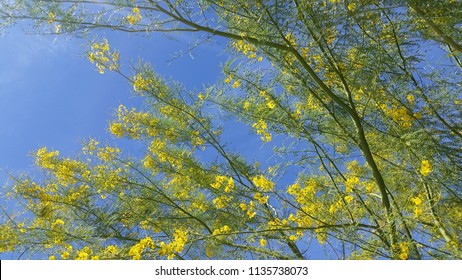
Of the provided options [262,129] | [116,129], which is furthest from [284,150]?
[116,129]

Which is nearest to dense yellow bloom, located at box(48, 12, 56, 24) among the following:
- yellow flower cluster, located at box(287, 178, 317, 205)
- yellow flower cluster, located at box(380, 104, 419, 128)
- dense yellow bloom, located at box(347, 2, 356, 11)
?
dense yellow bloom, located at box(347, 2, 356, 11)

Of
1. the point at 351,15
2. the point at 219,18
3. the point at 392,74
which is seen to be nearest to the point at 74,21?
the point at 219,18

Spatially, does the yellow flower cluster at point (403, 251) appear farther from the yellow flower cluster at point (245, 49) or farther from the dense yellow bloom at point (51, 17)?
the dense yellow bloom at point (51, 17)

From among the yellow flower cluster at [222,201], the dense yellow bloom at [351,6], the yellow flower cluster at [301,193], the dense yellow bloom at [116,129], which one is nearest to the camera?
the dense yellow bloom at [351,6]

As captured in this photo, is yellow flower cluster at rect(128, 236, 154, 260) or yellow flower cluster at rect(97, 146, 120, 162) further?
yellow flower cluster at rect(97, 146, 120, 162)

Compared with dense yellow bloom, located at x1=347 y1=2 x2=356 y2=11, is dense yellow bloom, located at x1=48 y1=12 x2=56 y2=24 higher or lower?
higher

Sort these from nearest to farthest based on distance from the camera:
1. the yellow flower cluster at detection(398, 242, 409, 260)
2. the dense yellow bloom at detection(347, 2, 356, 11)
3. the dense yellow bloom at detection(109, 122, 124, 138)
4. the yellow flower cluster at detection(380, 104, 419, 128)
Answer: the yellow flower cluster at detection(398, 242, 409, 260) < the dense yellow bloom at detection(347, 2, 356, 11) < the yellow flower cluster at detection(380, 104, 419, 128) < the dense yellow bloom at detection(109, 122, 124, 138)

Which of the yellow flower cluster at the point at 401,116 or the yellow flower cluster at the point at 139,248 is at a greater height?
the yellow flower cluster at the point at 401,116

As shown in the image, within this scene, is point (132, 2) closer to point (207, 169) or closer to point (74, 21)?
point (74, 21)

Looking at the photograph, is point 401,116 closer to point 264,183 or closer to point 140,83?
point 264,183

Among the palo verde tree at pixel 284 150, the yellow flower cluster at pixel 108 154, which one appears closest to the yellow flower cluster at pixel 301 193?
the palo verde tree at pixel 284 150

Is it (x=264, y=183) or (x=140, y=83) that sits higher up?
(x=140, y=83)

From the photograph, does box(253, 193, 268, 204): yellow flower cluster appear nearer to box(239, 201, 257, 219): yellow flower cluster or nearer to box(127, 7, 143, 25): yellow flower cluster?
box(239, 201, 257, 219): yellow flower cluster

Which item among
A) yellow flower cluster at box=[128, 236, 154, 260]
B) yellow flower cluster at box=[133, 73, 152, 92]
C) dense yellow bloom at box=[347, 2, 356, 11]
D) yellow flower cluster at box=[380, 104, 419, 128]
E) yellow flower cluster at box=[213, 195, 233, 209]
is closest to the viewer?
yellow flower cluster at box=[128, 236, 154, 260]
